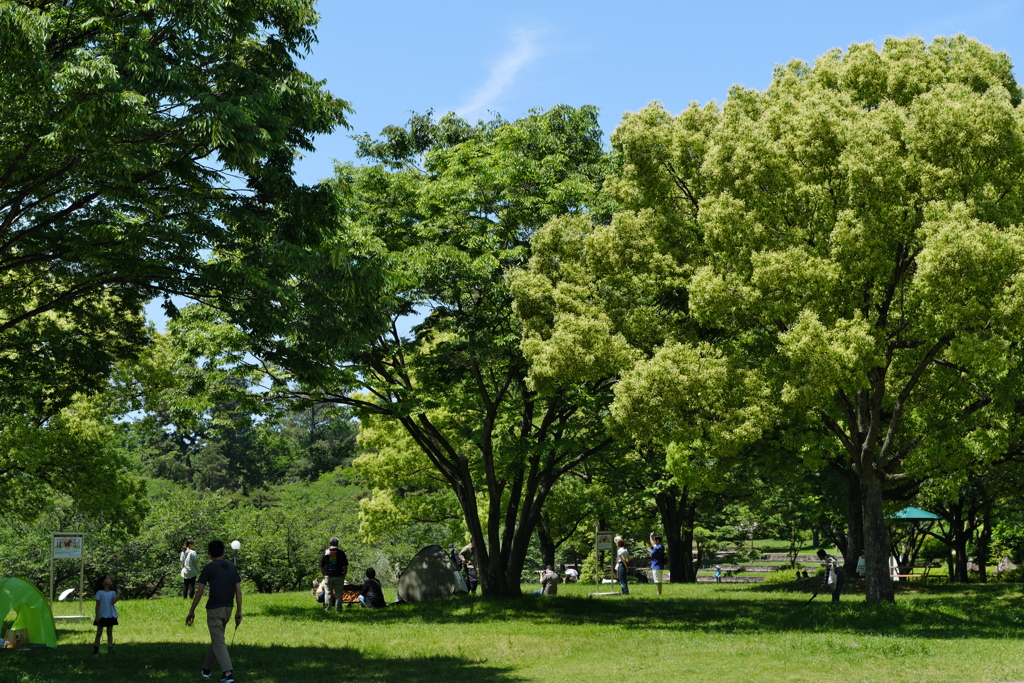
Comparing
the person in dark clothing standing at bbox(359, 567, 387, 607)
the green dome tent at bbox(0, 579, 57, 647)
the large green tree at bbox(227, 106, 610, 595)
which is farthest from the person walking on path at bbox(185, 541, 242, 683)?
the person in dark clothing standing at bbox(359, 567, 387, 607)

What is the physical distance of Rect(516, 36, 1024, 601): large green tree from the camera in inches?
596

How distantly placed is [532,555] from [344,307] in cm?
3761

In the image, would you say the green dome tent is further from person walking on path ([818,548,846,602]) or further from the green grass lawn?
person walking on path ([818,548,846,602])

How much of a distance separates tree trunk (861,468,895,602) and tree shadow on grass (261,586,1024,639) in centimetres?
41

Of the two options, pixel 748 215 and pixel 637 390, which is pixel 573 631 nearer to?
pixel 637 390

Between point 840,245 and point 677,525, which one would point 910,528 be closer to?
point 677,525

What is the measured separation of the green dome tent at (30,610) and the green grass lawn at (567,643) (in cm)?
38

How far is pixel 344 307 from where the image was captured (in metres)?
13.2

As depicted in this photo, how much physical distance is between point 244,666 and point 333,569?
8829 millimetres

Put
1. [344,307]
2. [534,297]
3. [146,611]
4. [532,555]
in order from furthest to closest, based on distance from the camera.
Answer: [532,555], [146,611], [534,297], [344,307]

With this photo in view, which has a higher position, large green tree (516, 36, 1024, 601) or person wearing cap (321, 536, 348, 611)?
large green tree (516, 36, 1024, 601)

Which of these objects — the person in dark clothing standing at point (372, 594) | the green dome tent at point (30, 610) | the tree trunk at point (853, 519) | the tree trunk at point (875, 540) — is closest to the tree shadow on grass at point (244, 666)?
the green dome tent at point (30, 610)

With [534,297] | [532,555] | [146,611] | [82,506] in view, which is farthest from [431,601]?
[532,555]

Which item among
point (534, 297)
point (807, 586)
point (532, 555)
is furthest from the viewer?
point (532, 555)
